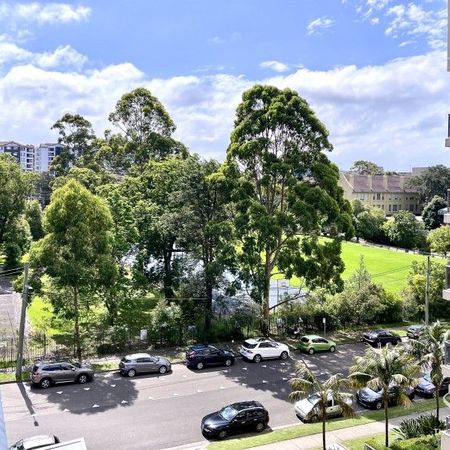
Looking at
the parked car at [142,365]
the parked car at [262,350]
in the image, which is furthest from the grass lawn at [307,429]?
the parked car at [142,365]

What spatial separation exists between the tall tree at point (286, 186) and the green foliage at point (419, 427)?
12.5m

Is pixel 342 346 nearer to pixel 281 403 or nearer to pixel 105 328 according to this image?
pixel 281 403

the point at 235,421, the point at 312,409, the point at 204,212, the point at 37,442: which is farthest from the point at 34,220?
the point at 312,409

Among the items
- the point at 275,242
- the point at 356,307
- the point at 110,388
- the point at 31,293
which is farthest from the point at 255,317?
the point at 31,293

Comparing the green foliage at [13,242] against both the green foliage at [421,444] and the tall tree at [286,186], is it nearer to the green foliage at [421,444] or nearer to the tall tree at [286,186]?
the tall tree at [286,186]

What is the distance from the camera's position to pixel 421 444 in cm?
1650

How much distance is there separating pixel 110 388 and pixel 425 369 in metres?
13.9

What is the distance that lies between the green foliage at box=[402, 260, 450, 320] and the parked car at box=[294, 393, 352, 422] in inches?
778

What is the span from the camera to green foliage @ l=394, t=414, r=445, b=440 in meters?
18.7

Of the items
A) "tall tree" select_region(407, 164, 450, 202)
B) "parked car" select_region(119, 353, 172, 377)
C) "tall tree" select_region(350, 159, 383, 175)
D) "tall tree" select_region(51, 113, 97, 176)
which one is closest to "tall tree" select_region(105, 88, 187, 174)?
"tall tree" select_region(51, 113, 97, 176)

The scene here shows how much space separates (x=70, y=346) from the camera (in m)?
28.7

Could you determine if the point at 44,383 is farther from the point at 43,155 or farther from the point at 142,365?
the point at 43,155

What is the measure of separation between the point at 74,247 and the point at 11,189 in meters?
22.4

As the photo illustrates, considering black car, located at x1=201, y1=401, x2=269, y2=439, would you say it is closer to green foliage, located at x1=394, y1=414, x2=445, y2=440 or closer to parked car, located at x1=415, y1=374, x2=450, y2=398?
green foliage, located at x1=394, y1=414, x2=445, y2=440
